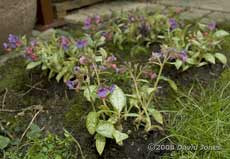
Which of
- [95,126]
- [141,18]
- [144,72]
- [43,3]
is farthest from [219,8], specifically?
[95,126]

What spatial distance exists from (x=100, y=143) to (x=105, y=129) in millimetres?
62

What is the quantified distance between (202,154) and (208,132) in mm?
115

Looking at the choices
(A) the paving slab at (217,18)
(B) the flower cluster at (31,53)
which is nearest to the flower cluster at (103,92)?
(B) the flower cluster at (31,53)

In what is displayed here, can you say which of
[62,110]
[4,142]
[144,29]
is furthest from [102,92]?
[144,29]

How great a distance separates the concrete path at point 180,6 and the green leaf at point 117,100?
167 centimetres

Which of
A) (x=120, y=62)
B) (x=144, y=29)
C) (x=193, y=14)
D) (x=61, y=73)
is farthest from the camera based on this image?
(x=193, y=14)

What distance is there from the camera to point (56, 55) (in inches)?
79.0

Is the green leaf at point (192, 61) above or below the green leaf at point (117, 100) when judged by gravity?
above

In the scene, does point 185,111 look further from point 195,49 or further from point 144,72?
point 195,49

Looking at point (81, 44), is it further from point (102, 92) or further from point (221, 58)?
point (221, 58)

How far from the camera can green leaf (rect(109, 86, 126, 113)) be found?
5.24 feet

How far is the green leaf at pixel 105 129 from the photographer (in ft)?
4.99

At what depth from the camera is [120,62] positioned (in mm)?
2283

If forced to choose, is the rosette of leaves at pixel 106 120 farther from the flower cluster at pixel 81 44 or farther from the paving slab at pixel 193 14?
the paving slab at pixel 193 14
